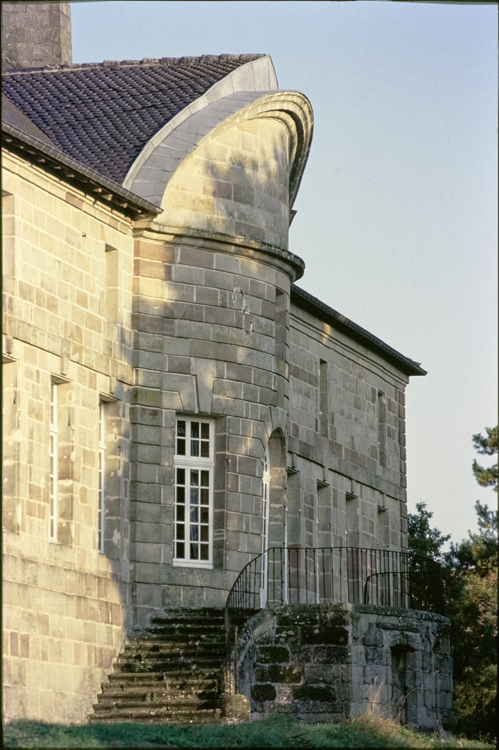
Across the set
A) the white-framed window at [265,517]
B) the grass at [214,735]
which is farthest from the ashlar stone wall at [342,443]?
the grass at [214,735]

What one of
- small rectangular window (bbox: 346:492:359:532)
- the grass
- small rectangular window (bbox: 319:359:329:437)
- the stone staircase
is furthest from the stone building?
small rectangular window (bbox: 346:492:359:532)

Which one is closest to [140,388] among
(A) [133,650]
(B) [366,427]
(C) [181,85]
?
(A) [133,650]

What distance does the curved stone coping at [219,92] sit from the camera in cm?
2031

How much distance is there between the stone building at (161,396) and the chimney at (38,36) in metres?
3.76

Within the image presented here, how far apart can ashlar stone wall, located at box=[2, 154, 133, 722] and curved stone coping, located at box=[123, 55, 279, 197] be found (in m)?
0.93

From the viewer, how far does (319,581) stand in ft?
83.3

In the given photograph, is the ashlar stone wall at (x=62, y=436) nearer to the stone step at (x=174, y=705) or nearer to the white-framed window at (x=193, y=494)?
the stone step at (x=174, y=705)

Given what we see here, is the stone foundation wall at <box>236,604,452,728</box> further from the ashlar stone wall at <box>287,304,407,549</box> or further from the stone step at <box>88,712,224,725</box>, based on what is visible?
the ashlar stone wall at <box>287,304,407,549</box>

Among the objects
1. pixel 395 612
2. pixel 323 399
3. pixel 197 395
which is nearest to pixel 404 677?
pixel 395 612

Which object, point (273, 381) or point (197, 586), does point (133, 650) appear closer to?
point (197, 586)

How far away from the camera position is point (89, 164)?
20406mm

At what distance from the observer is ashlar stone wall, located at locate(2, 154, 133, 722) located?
16938mm

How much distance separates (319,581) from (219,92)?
8.62 m

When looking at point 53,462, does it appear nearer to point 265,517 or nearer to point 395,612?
point 265,517
